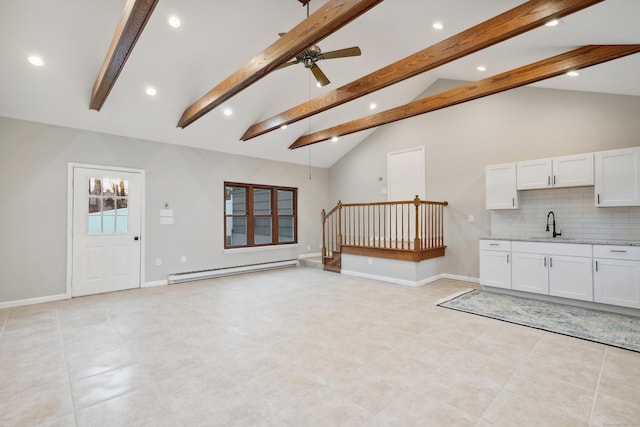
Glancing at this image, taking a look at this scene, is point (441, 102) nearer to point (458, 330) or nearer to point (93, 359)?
point (458, 330)

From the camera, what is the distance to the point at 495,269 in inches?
197

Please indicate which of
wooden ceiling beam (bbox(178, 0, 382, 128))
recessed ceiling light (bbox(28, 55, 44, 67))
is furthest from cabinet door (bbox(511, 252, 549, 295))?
recessed ceiling light (bbox(28, 55, 44, 67))

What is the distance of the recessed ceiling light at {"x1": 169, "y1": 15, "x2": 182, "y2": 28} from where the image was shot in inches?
143

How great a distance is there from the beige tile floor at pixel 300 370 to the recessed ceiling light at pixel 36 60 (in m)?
3.33

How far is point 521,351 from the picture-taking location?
2.91m

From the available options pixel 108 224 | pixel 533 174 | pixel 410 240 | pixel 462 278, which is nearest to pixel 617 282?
pixel 533 174

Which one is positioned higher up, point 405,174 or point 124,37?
point 124,37

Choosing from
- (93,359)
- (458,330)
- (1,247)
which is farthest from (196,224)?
(458,330)

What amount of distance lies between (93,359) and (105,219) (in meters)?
3.26

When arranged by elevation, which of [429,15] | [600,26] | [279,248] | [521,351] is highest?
[429,15]

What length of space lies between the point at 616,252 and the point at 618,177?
103 centimetres

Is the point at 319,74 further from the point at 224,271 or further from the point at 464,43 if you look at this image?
the point at 224,271

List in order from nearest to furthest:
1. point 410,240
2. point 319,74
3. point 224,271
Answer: point 319,74 → point 224,271 → point 410,240

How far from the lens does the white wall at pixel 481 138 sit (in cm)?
452
